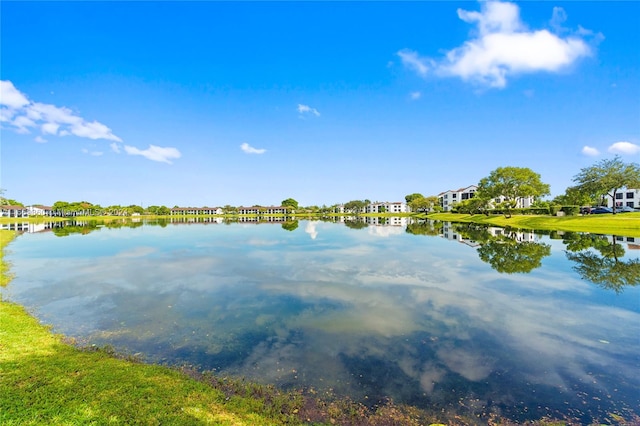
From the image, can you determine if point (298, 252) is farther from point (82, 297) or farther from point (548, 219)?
point (548, 219)

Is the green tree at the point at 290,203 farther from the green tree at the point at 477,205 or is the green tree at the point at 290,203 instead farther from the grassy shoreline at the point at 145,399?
the grassy shoreline at the point at 145,399

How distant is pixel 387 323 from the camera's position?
9797 millimetres

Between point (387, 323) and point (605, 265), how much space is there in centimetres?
1745

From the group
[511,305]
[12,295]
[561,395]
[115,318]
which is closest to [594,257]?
[511,305]

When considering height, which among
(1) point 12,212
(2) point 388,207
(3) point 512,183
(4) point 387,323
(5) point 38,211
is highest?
(3) point 512,183

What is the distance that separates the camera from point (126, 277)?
53.0ft

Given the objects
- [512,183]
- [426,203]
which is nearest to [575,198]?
[512,183]

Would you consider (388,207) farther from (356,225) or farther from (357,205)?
(356,225)

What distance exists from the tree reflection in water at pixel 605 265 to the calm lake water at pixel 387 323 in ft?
0.53

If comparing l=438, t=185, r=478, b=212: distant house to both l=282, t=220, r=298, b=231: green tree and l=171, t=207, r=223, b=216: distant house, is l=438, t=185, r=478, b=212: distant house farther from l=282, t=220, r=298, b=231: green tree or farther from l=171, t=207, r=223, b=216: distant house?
l=171, t=207, r=223, b=216: distant house

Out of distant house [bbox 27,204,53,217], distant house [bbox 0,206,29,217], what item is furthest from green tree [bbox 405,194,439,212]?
distant house [bbox 27,204,53,217]

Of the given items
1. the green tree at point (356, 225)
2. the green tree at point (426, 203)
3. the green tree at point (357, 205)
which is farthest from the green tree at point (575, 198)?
the green tree at point (357, 205)

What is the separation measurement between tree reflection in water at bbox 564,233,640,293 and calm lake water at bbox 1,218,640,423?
0.53 feet

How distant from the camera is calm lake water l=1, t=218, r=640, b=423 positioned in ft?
20.8
